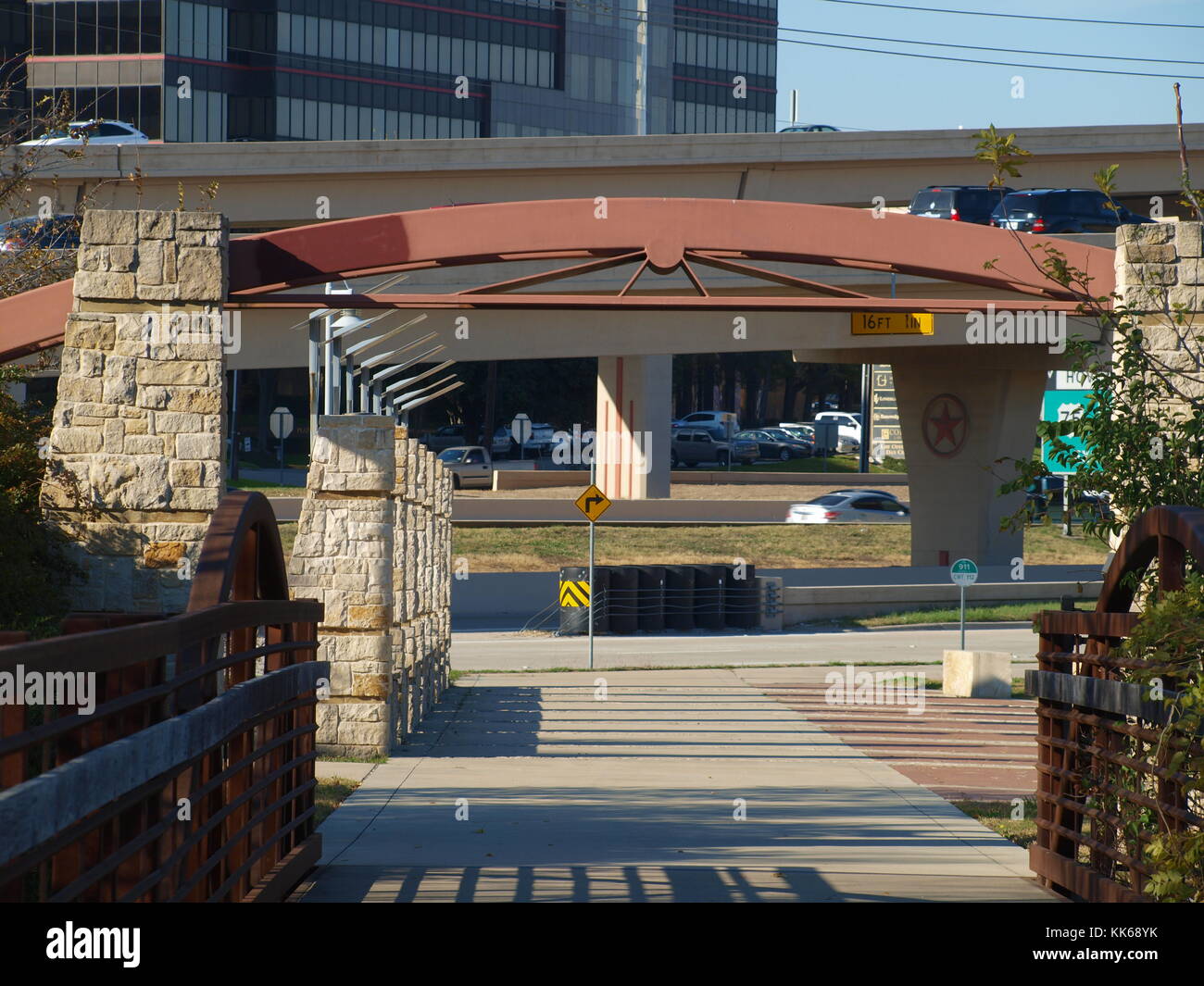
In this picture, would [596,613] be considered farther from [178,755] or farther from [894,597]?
[178,755]

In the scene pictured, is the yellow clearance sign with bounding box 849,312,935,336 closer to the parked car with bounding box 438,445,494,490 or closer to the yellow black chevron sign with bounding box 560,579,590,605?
the yellow black chevron sign with bounding box 560,579,590,605

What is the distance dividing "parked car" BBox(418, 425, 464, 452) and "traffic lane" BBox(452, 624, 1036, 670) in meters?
38.4

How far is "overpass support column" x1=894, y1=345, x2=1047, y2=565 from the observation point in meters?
37.2

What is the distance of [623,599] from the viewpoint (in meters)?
31.5

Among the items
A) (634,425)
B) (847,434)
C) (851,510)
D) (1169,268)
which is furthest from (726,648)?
(847,434)

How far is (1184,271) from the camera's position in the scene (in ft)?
36.1

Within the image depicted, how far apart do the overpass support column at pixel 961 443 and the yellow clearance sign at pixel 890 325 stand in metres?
16.2

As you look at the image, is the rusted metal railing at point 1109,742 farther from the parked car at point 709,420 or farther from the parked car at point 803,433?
the parked car at point 803,433

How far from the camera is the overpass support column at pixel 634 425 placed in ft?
155

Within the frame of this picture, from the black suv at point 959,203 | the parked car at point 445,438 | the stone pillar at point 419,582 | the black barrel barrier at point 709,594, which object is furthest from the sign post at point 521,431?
the stone pillar at point 419,582

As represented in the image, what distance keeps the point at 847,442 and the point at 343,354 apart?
63.7 m

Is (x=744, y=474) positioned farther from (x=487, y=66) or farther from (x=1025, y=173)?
(x=487, y=66)

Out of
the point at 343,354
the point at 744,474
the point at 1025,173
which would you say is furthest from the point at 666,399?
the point at 343,354
